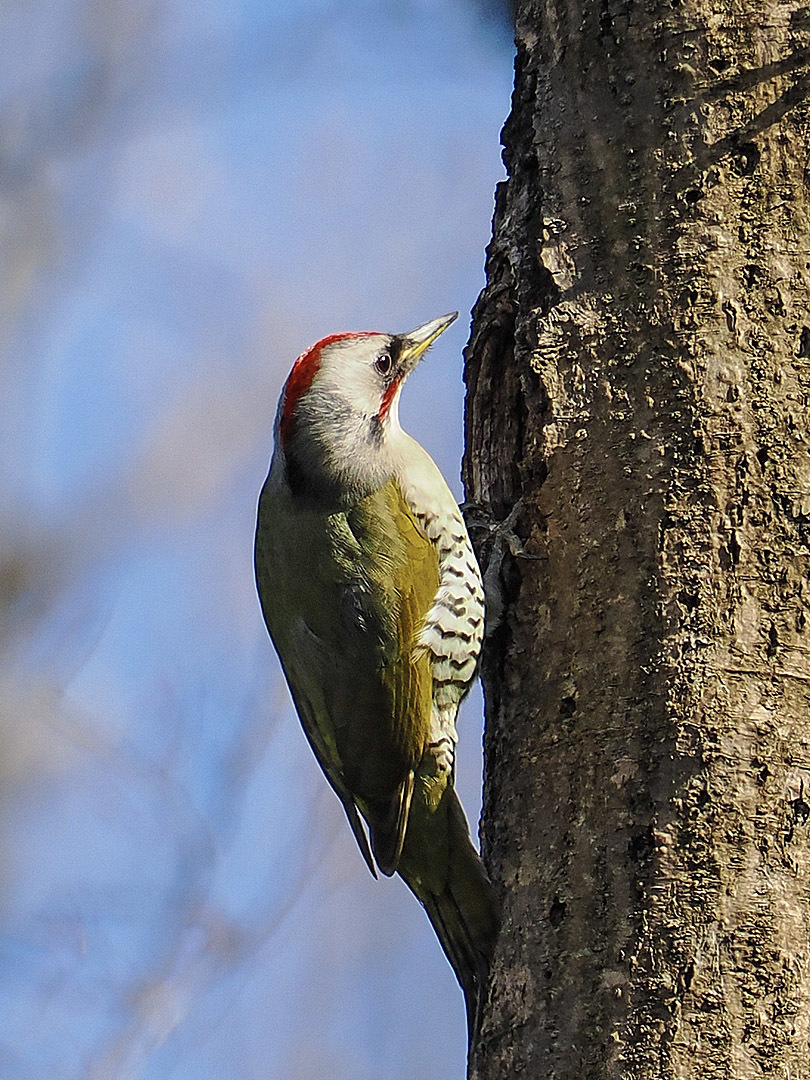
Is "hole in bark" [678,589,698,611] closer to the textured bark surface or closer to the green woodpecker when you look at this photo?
the textured bark surface

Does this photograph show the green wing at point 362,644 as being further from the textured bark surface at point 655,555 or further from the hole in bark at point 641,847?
the hole in bark at point 641,847

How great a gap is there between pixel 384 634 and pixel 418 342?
1.11 m

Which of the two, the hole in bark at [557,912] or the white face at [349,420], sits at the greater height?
the white face at [349,420]

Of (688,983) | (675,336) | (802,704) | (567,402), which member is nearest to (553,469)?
(567,402)

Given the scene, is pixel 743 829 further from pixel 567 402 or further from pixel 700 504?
pixel 567 402

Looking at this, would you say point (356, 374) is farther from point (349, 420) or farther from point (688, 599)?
point (688, 599)

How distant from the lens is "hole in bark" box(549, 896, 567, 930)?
2828 mm

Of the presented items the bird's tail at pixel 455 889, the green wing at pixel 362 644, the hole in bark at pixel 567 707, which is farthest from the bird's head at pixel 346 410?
the hole in bark at pixel 567 707

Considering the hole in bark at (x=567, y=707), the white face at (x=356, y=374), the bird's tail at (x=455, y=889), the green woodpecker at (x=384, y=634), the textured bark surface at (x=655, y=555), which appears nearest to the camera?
the textured bark surface at (x=655, y=555)

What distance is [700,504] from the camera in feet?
9.38

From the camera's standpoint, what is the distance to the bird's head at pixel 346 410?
4.18m

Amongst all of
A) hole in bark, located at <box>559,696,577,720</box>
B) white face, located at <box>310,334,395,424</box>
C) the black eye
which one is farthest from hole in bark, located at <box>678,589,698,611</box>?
the black eye

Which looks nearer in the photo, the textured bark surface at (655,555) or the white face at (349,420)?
the textured bark surface at (655,555)

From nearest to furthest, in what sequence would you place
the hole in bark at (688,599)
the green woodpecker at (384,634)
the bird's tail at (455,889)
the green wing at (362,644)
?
1. the hole in bark at (688,599)
2. the bird's tail at (455,889)
3. the green woodpecker at (384,634)
4. the green wing at (362,644)
